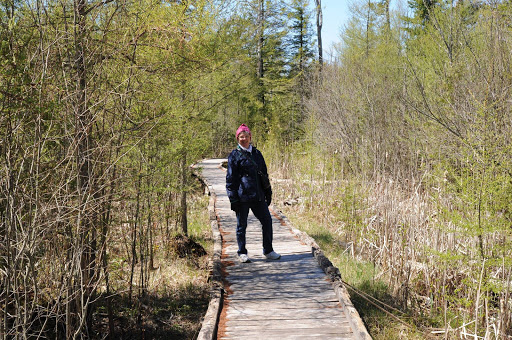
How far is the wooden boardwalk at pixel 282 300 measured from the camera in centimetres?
395

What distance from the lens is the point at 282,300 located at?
469 cm

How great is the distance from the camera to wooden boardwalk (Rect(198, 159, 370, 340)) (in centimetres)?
395

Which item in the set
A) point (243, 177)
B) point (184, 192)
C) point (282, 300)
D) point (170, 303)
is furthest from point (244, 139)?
point (184, 192)

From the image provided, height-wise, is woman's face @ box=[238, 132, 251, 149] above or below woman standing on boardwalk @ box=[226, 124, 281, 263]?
above

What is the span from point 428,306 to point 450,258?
4.00 feet

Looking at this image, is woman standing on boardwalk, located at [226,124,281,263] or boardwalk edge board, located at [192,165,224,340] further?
woman standing on boardwalk, located at [226,124,281,263]

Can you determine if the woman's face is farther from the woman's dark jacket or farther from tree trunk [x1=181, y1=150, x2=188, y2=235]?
tree trunk [x1=181, y1=150, x2=188, y2=235]

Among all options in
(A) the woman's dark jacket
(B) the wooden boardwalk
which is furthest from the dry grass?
(A) the woman's dark jacket

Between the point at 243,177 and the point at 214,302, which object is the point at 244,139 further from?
the point at 214,302

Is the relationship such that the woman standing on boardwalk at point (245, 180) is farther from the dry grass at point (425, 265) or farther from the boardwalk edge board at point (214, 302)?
the dry grass at point (425, 265)

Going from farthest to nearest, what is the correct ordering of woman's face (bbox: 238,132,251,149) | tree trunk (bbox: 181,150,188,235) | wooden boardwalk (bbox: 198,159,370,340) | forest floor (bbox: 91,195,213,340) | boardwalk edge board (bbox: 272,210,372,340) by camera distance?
tree trunk (bbox: 181,150,188,235), forest floor (bbox: 91,195,213,340), woman's face (bbox: 238,132,251,149), wooden boardwalk (bbox: 198,159,370,340), boardwalk edge board (bbox: 272,210,372,340)

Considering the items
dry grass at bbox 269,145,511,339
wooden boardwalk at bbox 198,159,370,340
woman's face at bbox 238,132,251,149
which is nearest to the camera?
wooden boardwalk at bbox 198,159,370,340

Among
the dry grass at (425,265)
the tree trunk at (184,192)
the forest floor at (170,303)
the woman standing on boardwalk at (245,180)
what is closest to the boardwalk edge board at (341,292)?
the dry grass at (425,265)

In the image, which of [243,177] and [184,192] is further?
[184,192]
